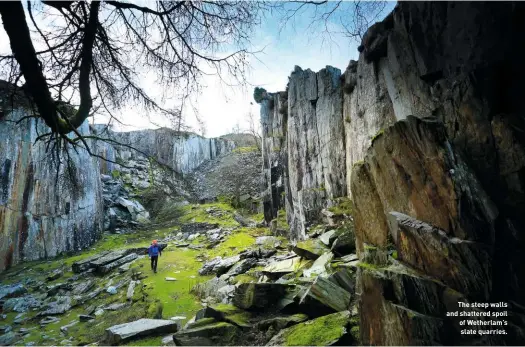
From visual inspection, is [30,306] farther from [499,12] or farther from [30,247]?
[499,12]

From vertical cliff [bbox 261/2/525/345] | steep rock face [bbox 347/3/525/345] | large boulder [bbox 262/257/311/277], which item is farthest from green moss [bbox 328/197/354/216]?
steep rock face [bbox 347/3/525/345]

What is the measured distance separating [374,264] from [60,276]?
43.1 ft

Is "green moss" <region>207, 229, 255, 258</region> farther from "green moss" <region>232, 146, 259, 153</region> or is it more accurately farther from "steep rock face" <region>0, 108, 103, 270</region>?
"green moss" <region>232, 146, 259, 153</region>

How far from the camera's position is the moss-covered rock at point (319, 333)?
3.31 metres

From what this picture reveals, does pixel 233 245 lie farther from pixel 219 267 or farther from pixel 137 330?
pixel 137 330

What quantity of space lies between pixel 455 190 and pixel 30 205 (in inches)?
642

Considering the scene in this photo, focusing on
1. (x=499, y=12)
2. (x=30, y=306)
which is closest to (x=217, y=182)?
(x=30, y=306)

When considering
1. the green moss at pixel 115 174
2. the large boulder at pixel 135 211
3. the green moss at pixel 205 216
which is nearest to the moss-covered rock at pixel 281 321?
the green moss at pixel 205 216

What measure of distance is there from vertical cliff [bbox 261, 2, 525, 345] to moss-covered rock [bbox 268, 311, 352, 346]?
377mm

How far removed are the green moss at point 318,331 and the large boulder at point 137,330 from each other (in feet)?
8.45

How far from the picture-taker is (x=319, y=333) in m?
3.50

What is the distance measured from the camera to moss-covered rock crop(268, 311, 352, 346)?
331 cm

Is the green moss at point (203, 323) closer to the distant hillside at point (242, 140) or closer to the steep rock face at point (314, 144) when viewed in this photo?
the steep rock face at point (314, 144)

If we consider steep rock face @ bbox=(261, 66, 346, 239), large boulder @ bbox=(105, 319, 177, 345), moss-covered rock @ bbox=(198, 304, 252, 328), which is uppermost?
steep rock face @ bbox=(261, 66, 346, 239)
